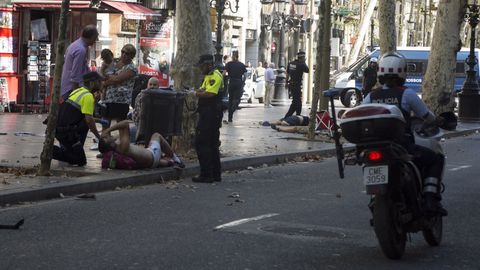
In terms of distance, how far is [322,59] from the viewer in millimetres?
24281

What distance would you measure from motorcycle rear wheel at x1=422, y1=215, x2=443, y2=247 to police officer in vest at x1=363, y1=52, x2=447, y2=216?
0.69ft

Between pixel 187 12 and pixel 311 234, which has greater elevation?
pixel 187 12

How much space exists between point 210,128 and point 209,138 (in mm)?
157

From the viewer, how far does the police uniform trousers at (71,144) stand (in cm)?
1452

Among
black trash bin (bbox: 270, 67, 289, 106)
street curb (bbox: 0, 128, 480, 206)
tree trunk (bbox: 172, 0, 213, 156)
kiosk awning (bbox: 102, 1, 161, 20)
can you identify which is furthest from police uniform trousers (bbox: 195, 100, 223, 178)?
black trash bin (bbox: 270, 67, 289, 106)

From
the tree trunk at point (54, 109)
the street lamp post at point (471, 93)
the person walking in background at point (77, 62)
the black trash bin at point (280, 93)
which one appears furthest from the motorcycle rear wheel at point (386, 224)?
the black trash bin at point (280, 93)

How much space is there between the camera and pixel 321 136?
23.8 m

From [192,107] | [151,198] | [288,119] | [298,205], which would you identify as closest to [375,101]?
[298,205]

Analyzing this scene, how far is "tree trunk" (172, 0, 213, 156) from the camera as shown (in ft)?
57.4

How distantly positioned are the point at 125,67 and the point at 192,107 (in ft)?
6.71

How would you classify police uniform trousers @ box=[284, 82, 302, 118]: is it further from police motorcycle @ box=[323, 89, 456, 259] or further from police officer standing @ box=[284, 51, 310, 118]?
police motorcycle @ box=[323, 89, 456, 259]

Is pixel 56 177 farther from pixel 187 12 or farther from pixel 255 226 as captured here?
pixel 187 12

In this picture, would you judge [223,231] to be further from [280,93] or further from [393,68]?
[280,93]

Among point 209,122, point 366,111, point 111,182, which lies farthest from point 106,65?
point 366,111
